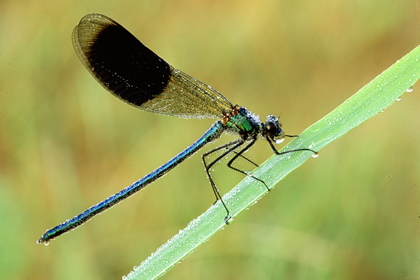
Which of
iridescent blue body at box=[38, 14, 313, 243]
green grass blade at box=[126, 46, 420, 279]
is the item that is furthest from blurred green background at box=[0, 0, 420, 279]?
green grass blade at box=[126, 46, 420, 279]

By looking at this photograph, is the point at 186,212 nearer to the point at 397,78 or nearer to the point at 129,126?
the point at 129,126

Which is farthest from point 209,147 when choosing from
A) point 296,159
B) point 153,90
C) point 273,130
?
point 296,159

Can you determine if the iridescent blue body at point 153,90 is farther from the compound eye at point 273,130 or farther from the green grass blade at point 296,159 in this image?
the green grass blade at point 296,159

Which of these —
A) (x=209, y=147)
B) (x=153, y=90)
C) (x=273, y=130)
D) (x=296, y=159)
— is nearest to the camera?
(x=296, y=159)

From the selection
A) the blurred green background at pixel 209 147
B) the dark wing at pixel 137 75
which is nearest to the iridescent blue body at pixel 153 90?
the dark wing at pixel 137 75

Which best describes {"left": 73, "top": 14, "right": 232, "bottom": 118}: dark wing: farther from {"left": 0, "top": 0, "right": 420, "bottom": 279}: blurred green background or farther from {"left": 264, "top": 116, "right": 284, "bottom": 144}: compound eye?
{"left": 0, "top": 0, "right": 420, "bottom": 279}: blurred green background

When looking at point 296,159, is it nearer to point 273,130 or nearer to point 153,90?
point 273,130

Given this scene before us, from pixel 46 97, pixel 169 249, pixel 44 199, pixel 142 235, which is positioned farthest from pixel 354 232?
pixel 46 97
